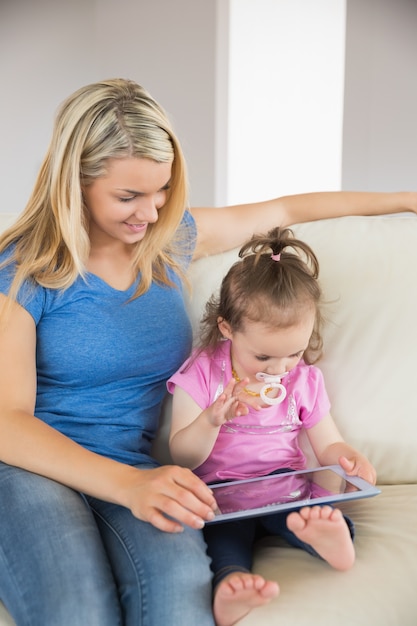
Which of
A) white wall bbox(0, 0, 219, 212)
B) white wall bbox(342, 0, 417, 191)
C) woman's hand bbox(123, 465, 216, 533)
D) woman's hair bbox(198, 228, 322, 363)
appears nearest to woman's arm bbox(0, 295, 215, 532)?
woman's hand bbox(123, 465, 216, 533)

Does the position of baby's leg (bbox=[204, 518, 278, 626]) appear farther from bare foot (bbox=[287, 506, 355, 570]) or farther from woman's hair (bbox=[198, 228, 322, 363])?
woman's hair (bbox=[198, 228, 322, 363])

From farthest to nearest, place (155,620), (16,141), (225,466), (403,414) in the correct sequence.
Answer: (16,141)
(403,414)
(225,466)
(155,620)

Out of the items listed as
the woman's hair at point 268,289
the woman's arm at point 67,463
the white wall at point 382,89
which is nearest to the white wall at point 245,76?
the white wall at point 382,89

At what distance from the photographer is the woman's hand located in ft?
3.53

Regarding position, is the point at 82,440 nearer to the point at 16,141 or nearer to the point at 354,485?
the point at 354,485

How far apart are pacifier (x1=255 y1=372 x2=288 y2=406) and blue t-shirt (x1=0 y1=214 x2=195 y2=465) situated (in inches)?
6.9

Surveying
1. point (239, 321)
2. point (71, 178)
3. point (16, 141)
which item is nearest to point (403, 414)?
point (239, 321)

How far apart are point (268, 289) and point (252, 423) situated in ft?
0.80

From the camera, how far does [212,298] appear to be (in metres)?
1.57

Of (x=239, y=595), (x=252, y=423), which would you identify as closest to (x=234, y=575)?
(x=239, y=595)

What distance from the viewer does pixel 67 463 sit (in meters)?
1.18

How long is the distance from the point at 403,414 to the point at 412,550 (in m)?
0.32

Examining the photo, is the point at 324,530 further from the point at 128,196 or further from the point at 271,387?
the point at 128,196

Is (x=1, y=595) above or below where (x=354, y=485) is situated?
below
